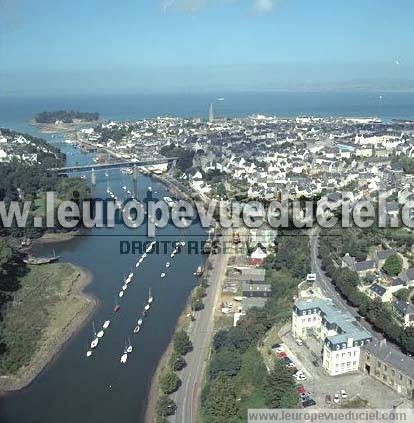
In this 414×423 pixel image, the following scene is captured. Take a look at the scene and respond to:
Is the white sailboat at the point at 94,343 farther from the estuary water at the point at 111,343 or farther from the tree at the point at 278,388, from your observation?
the tree at the point at 278,388

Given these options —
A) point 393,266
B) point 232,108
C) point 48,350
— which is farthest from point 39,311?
point 232,108

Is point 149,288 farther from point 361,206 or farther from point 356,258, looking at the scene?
point 361,206

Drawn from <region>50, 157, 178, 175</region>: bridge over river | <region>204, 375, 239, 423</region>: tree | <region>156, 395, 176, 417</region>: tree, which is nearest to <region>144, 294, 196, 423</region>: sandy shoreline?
<region>156, 395, 176, 417</region>: tree

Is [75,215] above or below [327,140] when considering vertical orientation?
below

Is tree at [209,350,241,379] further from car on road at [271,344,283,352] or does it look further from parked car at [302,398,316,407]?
parked car at [302,398,316,407]

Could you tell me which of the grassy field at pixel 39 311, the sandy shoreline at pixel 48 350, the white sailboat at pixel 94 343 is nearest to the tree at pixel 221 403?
the white sailboat at pixel 94 343

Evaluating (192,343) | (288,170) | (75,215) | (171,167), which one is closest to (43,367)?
(192,343)
